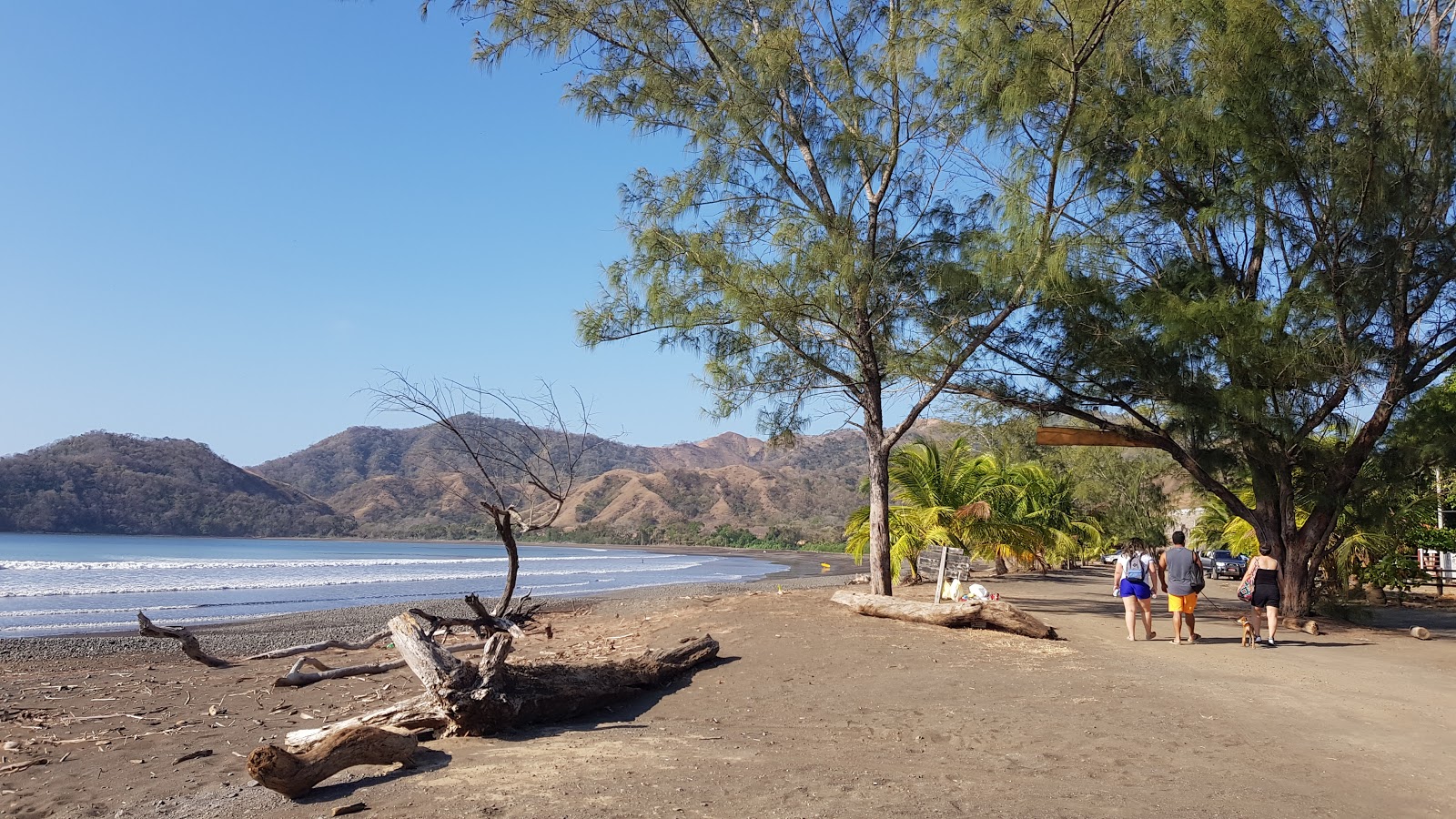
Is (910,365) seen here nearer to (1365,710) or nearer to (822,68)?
(822,68)

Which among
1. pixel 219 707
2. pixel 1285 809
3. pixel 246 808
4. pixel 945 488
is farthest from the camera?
pixel 945 488

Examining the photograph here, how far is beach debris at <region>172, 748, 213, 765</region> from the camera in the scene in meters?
6.31

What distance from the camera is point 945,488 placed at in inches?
747

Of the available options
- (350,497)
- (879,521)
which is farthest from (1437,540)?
(350,497)

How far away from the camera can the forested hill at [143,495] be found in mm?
86625

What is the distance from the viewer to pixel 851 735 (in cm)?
604

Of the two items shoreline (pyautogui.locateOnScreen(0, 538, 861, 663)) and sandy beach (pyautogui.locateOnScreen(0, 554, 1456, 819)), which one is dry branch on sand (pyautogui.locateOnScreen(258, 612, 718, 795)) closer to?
sandy beach (pyautogui.locateOnScreen(0, 554, 1456, 819))

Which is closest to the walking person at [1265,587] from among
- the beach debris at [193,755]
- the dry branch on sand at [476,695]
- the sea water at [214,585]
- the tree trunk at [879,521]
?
the tree trunk at [879,521]

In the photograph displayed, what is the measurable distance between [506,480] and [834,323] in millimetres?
4421

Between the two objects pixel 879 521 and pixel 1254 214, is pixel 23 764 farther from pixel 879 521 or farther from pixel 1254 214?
pixel 1254 214

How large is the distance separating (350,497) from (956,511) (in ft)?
394

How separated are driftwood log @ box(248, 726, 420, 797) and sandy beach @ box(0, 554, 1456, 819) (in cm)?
12

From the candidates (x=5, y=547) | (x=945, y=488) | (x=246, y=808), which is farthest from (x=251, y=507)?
(x=246, y=808)

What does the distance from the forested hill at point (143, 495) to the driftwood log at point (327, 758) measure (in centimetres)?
8231
